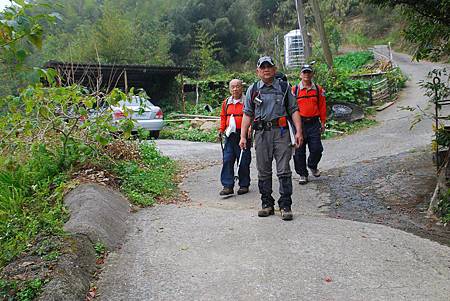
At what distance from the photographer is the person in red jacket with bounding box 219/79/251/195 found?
7023mm

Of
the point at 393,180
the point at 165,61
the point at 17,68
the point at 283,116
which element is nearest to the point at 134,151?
the point at 283,116

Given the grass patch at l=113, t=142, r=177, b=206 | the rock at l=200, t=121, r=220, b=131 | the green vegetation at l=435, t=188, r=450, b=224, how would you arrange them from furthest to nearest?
the rock at l=200, t=121, r=220, b=131, the grass patch at l=113, t=142, r=177, b=206, the green vegetation at l=435, t=188, r=450, b=224

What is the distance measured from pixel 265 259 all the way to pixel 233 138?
118 inches

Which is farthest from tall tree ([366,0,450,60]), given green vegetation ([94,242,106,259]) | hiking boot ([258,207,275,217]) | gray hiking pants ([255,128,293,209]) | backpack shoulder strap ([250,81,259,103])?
green vegetation ([94,242,106,259])

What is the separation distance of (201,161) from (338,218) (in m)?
5.21

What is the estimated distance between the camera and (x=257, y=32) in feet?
159

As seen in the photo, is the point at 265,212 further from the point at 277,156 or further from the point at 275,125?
the point at 275,125

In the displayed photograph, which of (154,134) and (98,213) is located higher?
(98,213)

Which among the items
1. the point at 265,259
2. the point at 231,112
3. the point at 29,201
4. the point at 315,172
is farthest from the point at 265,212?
the point at 29,201

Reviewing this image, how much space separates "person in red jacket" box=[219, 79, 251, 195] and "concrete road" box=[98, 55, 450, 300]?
1.79 feet

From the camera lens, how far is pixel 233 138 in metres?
7.14

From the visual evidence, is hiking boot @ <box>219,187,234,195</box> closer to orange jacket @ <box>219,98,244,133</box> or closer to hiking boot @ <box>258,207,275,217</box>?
orange jacket @ <box>219,98,244,133</box>

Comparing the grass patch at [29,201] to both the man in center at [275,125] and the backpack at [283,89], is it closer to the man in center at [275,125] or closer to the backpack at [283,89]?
the man in center at [275,125]

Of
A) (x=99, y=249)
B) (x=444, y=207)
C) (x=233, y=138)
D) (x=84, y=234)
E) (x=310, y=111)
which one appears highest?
(x=310, y=111)
